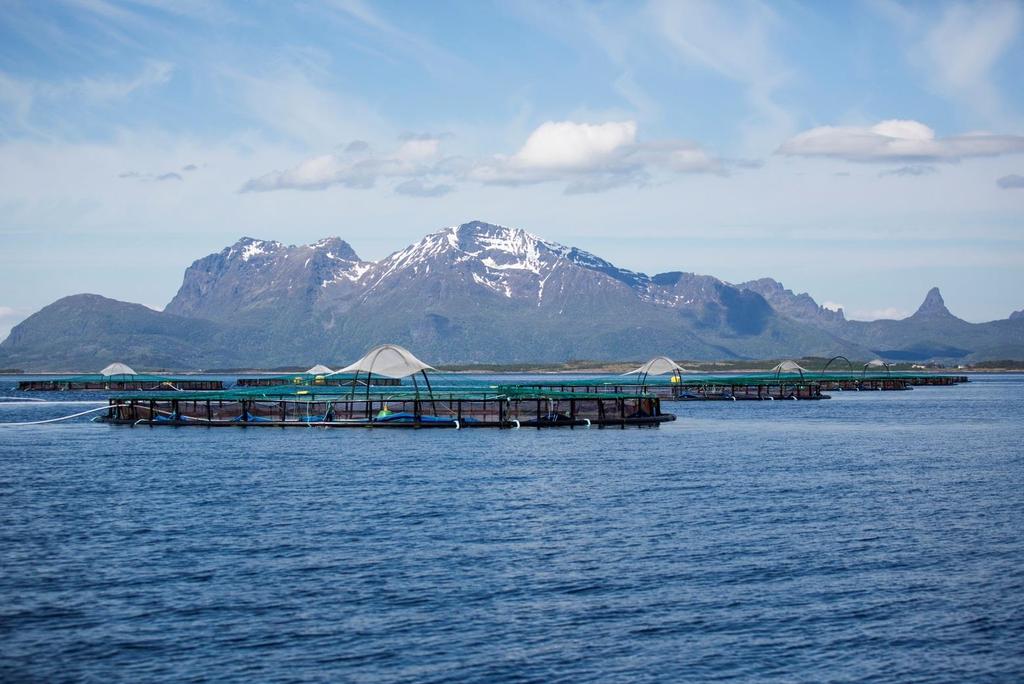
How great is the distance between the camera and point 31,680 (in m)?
26.3

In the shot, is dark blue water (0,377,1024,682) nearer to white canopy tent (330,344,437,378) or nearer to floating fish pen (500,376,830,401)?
white canopy tent (330,344,437,378)

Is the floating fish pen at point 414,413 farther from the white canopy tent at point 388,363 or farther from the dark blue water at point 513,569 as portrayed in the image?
the dark blue water at point 513,569

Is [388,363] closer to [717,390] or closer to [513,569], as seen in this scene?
[513,569]

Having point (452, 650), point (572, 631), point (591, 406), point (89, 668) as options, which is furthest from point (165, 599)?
point (591, 406)

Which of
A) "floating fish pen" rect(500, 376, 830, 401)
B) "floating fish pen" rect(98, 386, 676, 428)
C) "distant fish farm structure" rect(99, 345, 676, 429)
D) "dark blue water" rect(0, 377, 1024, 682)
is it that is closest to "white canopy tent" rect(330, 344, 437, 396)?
"distant fish farm structure" rect(99, 345, 676, 429)

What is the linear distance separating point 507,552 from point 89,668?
16384 mm

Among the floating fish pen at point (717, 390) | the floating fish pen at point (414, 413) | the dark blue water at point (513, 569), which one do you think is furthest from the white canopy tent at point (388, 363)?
the floating fish pen at point (717, 390)

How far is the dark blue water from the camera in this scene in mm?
27875

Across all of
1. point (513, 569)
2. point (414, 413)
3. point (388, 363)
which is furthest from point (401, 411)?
point (513, 569)

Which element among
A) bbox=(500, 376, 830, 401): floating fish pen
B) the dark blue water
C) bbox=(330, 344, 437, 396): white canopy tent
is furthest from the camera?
bbox=(500, 376, 830, 401): floating fish pen

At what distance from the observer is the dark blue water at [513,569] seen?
2788cm

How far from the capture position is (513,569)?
123ft

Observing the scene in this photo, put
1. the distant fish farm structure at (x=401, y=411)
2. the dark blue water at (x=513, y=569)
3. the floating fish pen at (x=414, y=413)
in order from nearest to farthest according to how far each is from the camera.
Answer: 1. the dark blue water at (x=513, y=569)
2. the distant fish farm structure at (x=401, y=411)
3. the floating fish pen at (x=414, y=413)

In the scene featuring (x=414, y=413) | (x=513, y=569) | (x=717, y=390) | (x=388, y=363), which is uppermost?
(x=388, y=363)
